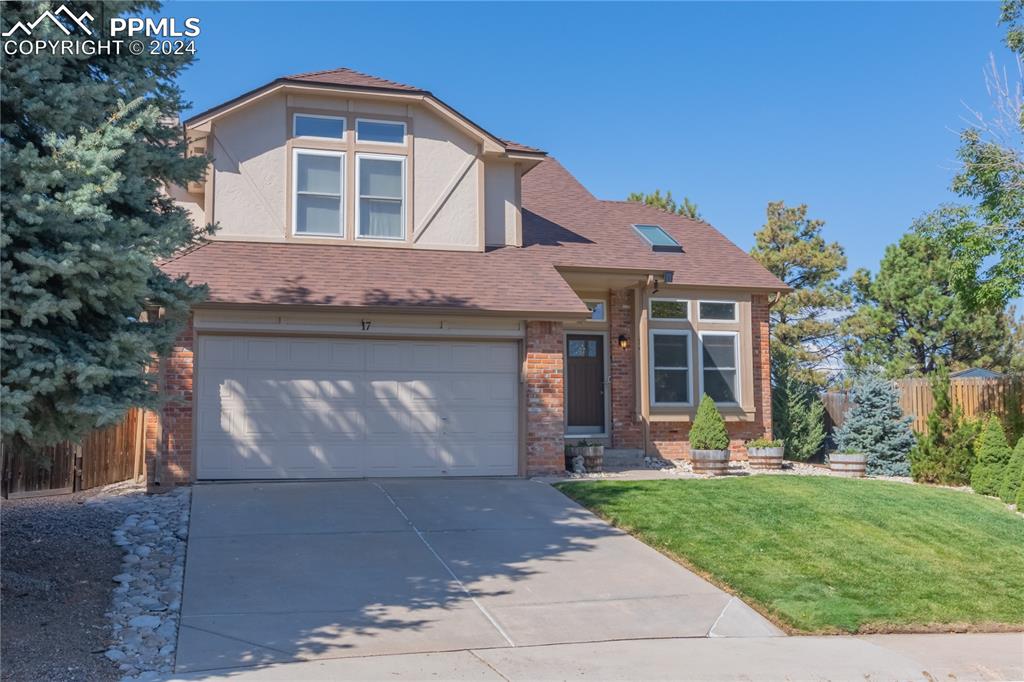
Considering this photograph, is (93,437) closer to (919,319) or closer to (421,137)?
(421,137)

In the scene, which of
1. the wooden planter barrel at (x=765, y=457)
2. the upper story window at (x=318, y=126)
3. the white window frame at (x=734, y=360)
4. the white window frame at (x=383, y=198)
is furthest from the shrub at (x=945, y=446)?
the upper story window at (x=318, y=126)

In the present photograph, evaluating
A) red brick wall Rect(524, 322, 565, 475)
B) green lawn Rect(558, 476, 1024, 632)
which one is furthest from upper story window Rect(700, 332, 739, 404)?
red brick wall Rect(524, 322, 565, 475)

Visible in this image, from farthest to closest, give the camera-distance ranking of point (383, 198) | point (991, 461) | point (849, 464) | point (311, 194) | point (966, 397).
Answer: point (966, 397) < point (849, 464) < point (991, 461) < point (383, 198) < point (311, 194)

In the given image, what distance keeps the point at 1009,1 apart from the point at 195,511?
1554 centimetres

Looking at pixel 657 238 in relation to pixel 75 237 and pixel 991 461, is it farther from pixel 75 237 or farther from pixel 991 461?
pixel 75 237

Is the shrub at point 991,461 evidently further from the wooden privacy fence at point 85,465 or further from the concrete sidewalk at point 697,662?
the wooden privacy fence at point 85,465

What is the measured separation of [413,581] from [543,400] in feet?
19.2

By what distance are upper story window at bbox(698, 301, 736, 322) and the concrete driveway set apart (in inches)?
263

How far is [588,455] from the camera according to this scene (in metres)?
14.9

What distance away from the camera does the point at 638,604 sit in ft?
27.4

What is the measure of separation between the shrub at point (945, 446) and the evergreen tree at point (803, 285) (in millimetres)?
16335

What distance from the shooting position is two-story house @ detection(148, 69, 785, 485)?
1302cm

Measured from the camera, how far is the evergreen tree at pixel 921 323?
91.1 ft

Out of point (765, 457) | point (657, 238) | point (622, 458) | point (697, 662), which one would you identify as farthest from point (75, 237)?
point (657, 238)
